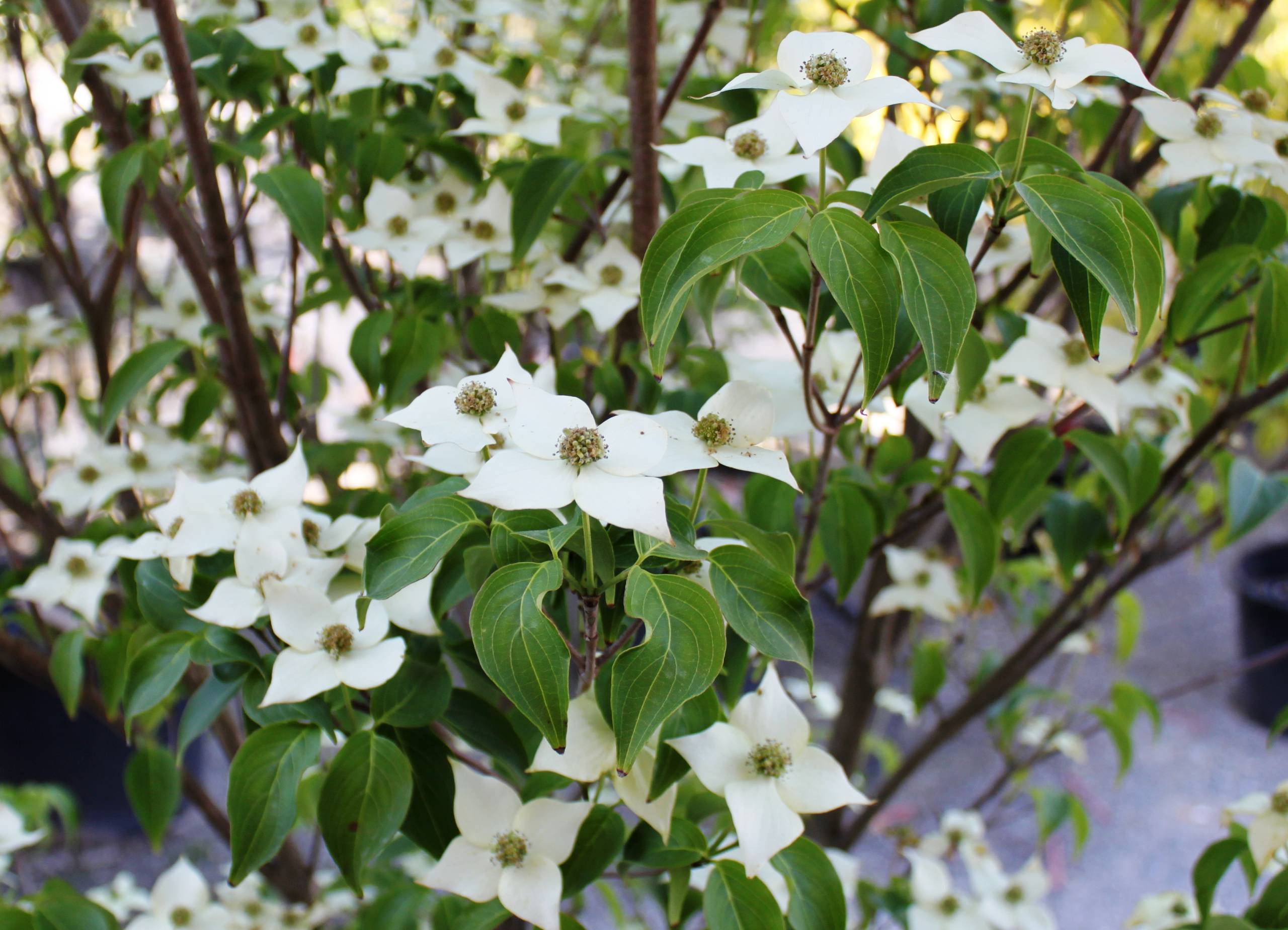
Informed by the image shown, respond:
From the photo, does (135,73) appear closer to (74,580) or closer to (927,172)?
(74,580)

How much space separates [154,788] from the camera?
0.73 meters

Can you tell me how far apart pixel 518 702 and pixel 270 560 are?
0.59 ft

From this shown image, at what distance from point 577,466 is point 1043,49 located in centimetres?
26

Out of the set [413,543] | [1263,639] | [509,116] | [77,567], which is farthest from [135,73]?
[1263,639]

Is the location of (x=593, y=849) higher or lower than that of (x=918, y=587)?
higher

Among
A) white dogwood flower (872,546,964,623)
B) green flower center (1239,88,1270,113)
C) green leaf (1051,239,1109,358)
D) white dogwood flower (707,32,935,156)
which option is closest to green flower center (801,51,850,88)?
white dogwood flower (707,32,935,156)

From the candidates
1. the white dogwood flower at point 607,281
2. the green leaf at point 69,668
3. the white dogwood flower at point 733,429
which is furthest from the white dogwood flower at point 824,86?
the green leaf at point 69,668

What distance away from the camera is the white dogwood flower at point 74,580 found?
2.30ft

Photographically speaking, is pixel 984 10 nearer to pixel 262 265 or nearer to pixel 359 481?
pixel 359 481

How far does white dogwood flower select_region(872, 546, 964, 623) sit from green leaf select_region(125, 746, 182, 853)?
58 centimetres

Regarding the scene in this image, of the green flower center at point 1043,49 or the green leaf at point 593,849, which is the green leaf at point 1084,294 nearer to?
the green flower center at point 1043,49

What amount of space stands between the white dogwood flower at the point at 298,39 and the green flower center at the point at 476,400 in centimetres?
34

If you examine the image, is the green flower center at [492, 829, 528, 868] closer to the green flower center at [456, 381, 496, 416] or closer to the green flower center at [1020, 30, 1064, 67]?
the green flower center at [456, 381, 496, 416]

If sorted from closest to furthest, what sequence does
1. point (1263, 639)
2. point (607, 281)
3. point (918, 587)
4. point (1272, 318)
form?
1. point (1272, 318)
2. point (607, 281)
3. point (918, 587)
4. point (1263, 639)
